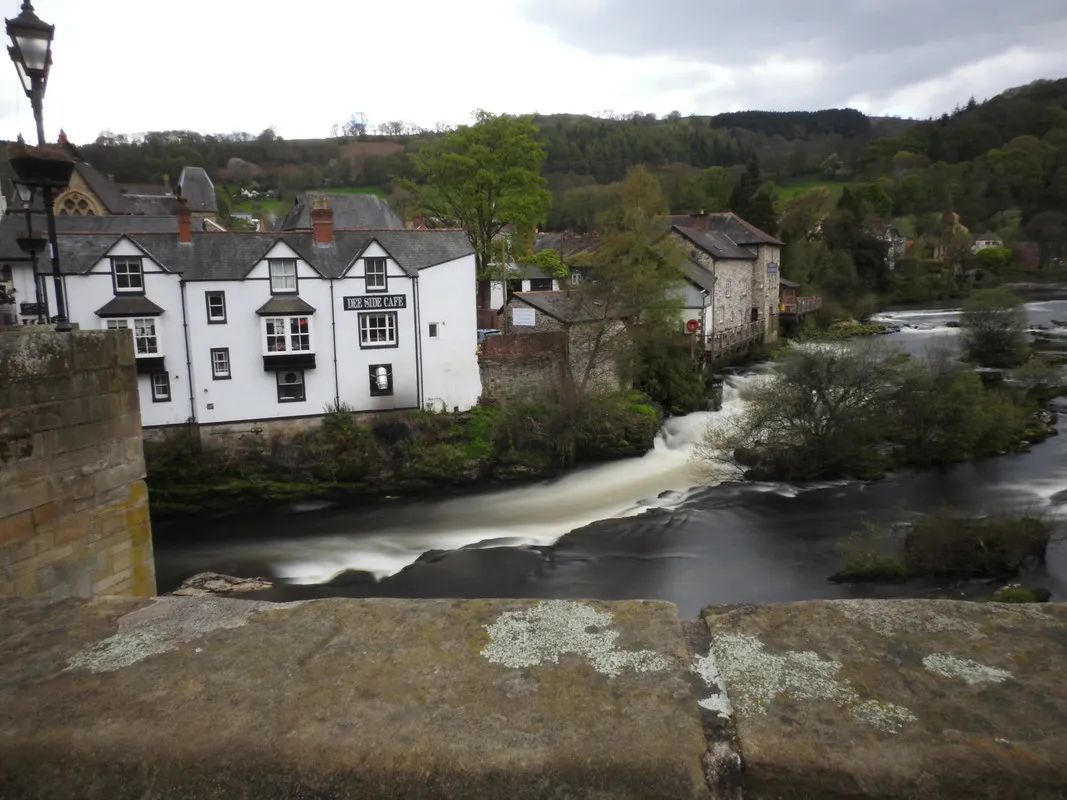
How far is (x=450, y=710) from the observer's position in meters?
1.70

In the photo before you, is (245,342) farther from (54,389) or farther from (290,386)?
(54,389)

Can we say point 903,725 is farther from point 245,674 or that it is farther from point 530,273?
point 530,273

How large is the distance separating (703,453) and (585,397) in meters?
4.74

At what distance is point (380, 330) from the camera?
25.2 meters

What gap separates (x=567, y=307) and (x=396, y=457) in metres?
9.80

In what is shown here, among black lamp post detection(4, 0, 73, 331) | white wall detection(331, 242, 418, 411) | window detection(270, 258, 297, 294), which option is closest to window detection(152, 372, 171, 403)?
window detection(270, 258, 297, 294)

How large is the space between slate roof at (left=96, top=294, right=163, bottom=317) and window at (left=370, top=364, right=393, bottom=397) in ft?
23.3

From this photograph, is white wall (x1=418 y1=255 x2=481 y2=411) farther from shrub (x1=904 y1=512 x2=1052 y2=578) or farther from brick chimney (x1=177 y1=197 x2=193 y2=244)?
shrub (x1=904 y1=512 x2=1052 y2=578)

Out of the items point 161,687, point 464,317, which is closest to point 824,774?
point 161,687

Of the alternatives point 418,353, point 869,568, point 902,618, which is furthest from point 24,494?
point 418,353

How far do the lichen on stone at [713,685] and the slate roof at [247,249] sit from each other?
78.8ft

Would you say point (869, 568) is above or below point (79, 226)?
below

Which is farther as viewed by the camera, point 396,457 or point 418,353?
point 418,353

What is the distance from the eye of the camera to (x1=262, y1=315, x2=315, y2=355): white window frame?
2395cm
